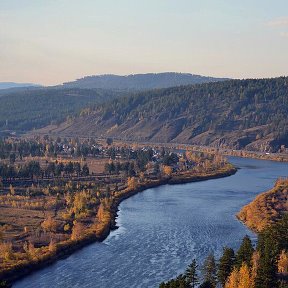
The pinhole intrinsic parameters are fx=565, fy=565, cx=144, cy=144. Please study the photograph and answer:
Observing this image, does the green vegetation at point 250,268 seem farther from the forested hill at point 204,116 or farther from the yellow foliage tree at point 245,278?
the forested hill at point 204,116

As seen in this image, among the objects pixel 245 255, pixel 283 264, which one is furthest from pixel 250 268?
pixel 283 264

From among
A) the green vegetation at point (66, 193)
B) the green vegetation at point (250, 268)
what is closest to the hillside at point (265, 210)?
the green vegetation at point (250, 268)

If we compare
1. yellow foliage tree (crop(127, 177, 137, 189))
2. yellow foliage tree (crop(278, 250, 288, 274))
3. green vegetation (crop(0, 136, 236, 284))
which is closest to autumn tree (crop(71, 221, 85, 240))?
green vegetation (crop(0, 136, 236, 284))

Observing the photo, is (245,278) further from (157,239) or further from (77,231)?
(77,231)

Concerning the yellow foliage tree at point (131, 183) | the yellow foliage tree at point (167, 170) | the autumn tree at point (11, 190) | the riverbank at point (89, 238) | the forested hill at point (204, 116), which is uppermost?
the forested hill at point (204, 116)

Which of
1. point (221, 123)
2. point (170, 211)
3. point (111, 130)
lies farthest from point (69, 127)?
point (170, 211)

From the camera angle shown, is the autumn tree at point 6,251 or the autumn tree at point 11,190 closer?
the autumn tree at point 6,251

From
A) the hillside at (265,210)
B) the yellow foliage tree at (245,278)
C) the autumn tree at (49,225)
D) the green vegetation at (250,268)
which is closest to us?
the yellow foliage tree at (245,278)

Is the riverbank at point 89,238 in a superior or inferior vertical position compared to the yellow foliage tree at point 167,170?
inferior

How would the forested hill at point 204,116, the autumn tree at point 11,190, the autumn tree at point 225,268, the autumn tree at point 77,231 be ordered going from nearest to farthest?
the autumn tree at point 225,268 → the autumn tree at point 77,231 → the autumn tree at point 11,190 → the forested hill at point 204,116
